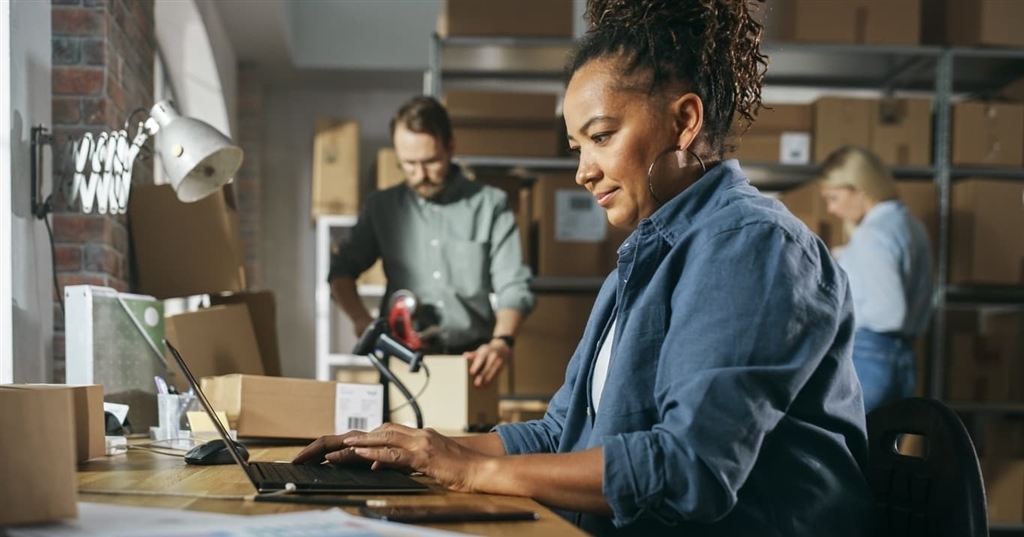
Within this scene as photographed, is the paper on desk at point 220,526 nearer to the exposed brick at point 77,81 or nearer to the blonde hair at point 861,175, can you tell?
the exposed brick at point 77,81

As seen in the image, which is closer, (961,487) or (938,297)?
(961,487)

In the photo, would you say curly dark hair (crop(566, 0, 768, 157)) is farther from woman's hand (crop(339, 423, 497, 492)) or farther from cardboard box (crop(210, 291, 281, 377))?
cardboard box (crop(210, 291, 281, 377))

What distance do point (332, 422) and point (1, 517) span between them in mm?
1129

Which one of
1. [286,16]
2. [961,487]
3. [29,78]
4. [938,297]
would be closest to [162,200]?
[29,78]

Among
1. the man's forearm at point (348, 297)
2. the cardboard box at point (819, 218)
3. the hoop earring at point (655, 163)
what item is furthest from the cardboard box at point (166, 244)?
the cardboard box at point (819, 218)

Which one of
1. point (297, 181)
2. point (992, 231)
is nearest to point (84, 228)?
point (992, 231)

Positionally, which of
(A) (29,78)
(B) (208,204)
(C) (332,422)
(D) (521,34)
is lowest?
(C) (332,422)

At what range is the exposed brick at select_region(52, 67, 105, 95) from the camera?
95.8 inches

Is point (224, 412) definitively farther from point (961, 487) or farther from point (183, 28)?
point (183, 28)

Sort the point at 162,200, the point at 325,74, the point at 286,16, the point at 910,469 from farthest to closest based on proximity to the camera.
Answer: the point at 325,74, the point at 286,16, the point at 162,200, the point at 910,469

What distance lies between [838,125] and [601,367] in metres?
3.28

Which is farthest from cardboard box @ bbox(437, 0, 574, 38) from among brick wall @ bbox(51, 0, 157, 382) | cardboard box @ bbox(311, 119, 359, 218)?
brick wall @ bbox(51, 0, 157, 382)

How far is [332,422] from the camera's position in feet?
6.84

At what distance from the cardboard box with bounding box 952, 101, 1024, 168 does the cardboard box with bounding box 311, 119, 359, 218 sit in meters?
2.79
